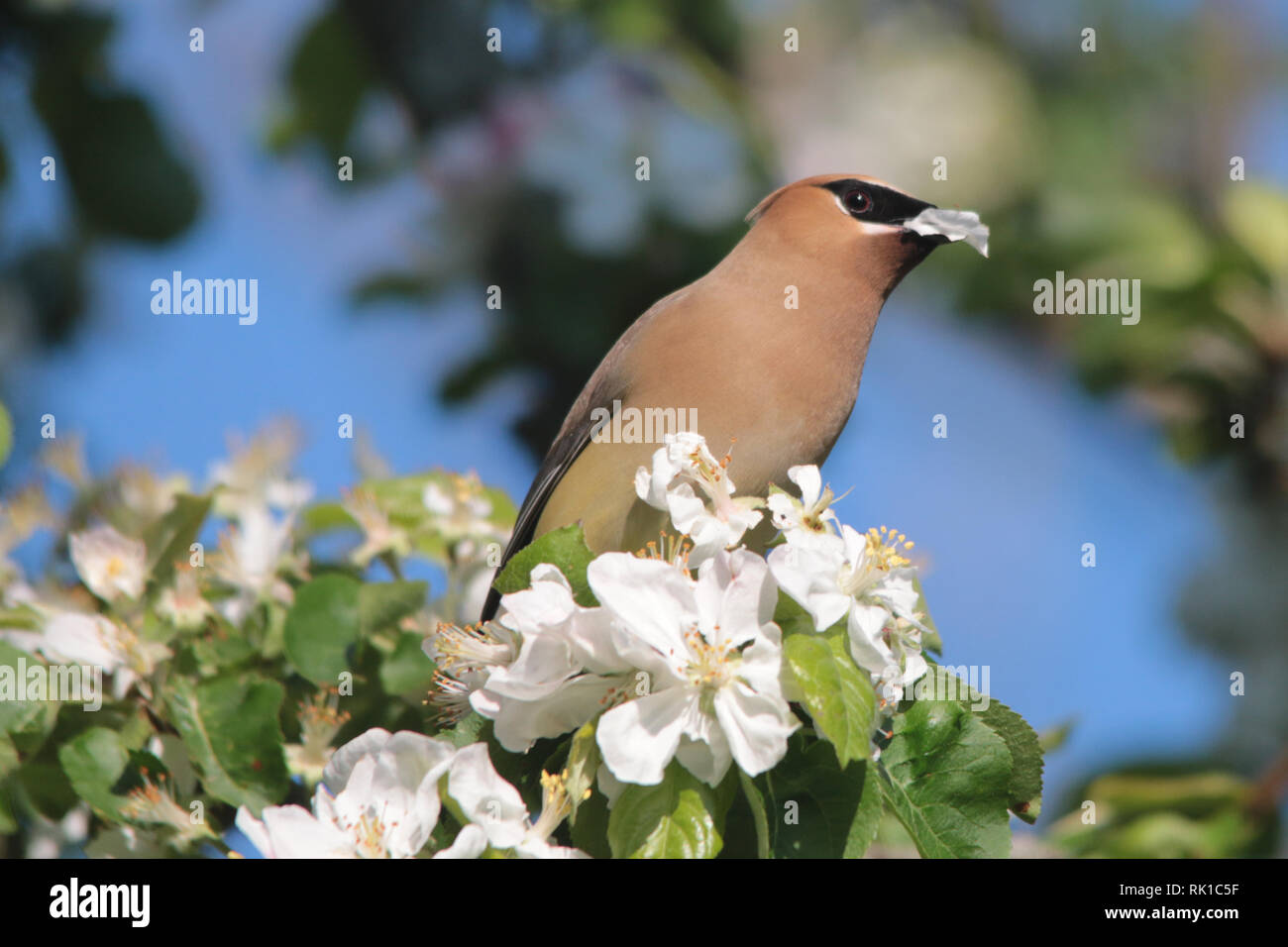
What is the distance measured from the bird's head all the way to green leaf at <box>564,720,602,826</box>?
1.71 meters

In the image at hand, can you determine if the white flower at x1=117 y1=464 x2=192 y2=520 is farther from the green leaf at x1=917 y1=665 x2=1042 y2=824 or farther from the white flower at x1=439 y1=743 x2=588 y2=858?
the green leaf at x1=917 y1=665 x2=1042 y2=824

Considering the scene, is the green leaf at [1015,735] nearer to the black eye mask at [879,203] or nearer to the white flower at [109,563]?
the black eye mask at [879,203]

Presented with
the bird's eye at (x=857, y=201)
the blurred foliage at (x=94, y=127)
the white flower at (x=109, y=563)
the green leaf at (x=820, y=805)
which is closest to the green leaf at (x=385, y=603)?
the white flower at (x=109, y=563)

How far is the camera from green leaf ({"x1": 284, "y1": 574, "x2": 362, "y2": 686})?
2619mm

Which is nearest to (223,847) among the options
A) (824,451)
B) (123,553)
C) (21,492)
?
(123,553)

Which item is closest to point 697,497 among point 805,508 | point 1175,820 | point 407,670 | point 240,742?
point 805,508

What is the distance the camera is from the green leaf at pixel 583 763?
1.77 meters

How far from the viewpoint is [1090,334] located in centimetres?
524

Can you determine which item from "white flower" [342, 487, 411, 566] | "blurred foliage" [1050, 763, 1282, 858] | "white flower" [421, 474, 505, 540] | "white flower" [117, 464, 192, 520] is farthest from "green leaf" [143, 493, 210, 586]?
"blurred foliage" [1050, 763, 1282, 858]

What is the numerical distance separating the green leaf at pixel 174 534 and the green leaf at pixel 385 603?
390mm

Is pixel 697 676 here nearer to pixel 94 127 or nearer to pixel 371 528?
pixel 371 528

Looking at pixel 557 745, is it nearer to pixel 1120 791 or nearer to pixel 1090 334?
pixel 1120 791

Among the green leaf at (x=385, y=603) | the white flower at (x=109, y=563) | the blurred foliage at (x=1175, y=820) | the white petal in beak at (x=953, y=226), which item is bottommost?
the blurred foliage at (x=1175, y=820)

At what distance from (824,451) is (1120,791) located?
4.25 ft
